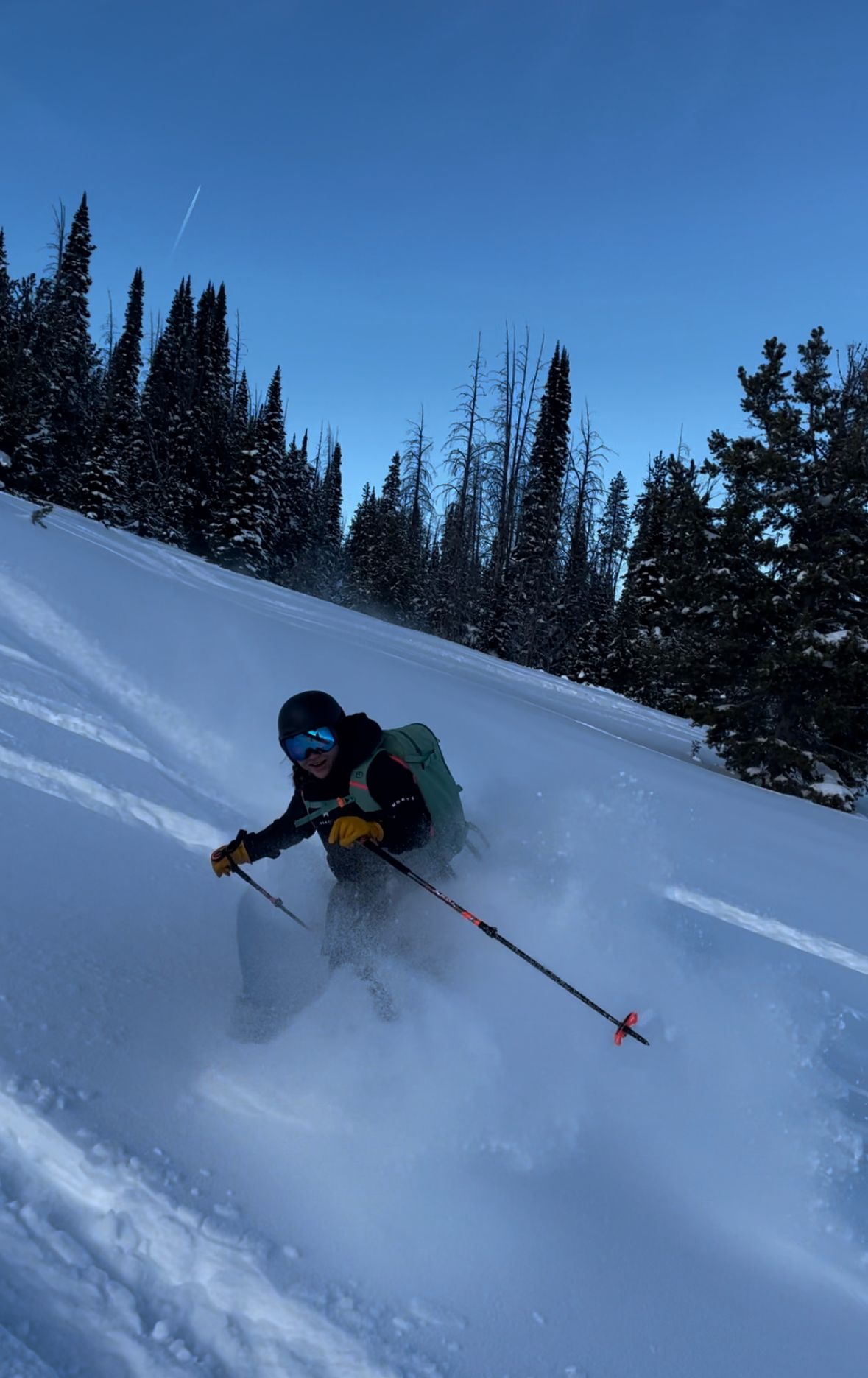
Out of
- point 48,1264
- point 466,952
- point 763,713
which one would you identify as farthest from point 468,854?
point 763,713

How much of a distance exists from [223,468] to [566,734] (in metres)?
41.2

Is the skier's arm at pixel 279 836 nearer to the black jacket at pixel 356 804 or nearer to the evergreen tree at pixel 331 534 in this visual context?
the black jacket at pixel 356 804

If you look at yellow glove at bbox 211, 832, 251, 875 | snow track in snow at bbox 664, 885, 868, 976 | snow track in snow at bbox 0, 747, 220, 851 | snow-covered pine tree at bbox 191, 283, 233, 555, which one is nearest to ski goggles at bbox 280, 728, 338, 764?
yellow glove at bbox 211, 832, 251, 875

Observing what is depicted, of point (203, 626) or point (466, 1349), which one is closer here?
point (466, 1349)

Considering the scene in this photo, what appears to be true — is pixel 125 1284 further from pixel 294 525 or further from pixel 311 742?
pixel 294 525

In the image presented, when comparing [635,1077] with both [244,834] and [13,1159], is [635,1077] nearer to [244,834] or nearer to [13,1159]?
[244,834]

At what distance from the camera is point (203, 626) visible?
8836 mm

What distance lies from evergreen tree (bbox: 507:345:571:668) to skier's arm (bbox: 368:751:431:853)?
2696 centimetres

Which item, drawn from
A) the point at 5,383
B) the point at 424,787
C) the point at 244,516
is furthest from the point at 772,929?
the point at 244,516

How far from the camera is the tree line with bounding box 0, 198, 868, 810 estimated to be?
12047mm

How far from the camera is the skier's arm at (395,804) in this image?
12.2 feet

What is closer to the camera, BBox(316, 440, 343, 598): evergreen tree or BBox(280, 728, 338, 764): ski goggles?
BBox(280, 728, 338, 764): ski goggles

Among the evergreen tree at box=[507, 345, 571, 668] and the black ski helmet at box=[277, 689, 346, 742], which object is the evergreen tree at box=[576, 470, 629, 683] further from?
the black ski helmet at box=[277, 689, 346, 742]

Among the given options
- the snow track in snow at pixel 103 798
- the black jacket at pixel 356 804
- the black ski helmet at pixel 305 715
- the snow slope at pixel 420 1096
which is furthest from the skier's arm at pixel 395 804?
the snow track in snow at pixel 103 798
